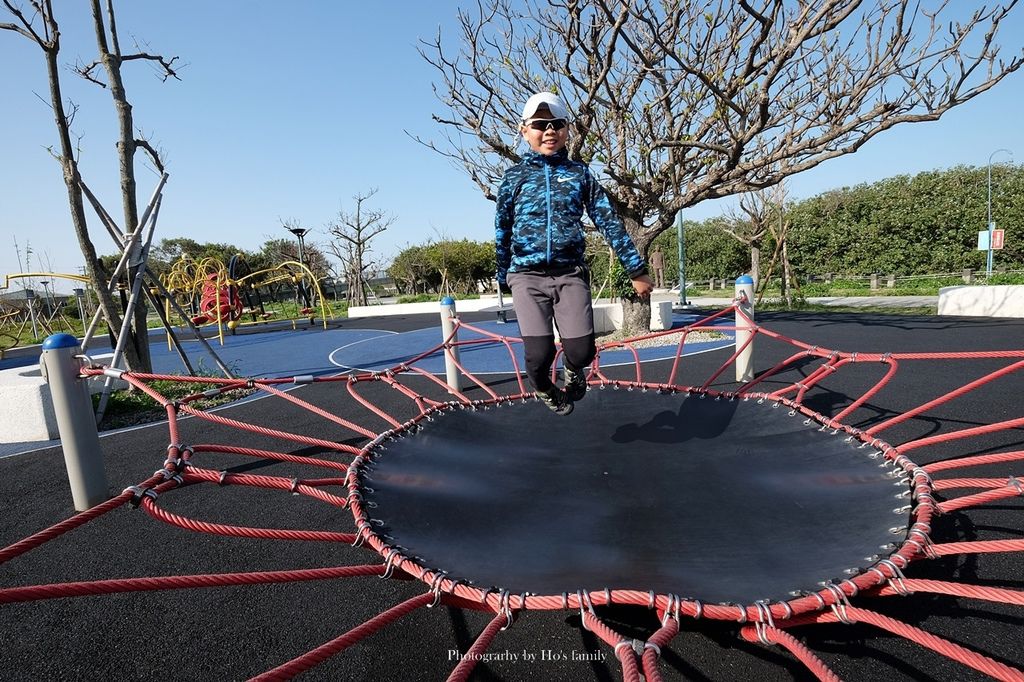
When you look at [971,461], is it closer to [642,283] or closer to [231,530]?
[642,283]

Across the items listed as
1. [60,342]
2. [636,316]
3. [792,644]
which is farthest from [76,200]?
[636,316]

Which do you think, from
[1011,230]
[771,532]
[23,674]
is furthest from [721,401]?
Result: [1011,230]

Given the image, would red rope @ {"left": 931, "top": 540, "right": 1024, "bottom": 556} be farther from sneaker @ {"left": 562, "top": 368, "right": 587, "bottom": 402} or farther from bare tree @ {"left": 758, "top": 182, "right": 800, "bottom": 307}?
bare tree @ {"left": 758, "top": 182, "right": 800, "bottom": 307}

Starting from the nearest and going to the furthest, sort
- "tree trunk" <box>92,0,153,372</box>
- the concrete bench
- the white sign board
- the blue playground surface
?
the concrete bench, "tree trunk" <box>92,0,153,372</box>, the blue playground surface, the white sign board

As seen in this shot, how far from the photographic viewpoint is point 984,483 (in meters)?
1.60

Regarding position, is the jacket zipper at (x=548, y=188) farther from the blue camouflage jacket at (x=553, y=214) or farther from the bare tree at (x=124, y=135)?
the bare tree at (x=124, y=135)

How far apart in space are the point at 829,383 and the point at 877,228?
50.3 feet

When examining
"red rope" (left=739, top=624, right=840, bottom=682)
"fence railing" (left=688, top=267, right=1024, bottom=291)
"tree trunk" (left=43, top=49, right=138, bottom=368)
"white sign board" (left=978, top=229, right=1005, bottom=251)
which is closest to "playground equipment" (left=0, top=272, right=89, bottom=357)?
"tree trunk" (left=43, top=49, right=138, bottom=368)

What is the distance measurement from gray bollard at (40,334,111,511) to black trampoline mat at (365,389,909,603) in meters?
1.58

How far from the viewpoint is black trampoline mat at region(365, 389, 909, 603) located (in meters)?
1.46

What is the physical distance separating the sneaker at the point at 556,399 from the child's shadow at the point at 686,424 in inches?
15.9

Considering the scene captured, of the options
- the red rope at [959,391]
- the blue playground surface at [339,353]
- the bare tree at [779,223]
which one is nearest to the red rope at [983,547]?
the red rope at [959,391]

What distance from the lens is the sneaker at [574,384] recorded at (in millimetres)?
2316

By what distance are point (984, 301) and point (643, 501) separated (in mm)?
9931
